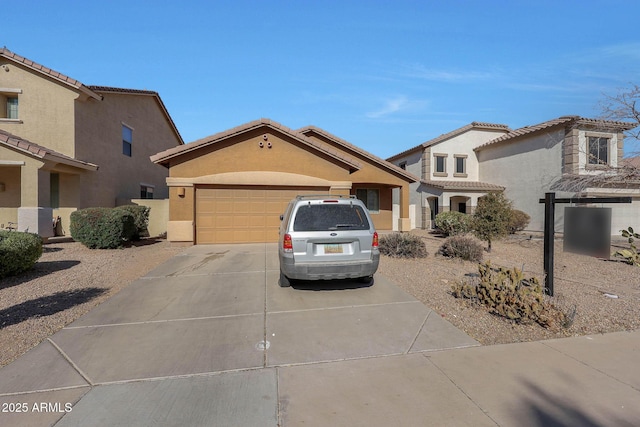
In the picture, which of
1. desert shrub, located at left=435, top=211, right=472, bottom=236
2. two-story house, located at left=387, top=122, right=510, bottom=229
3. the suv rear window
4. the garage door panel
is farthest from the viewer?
two-story house, located at left=387, top=122, right=510, bottom=229

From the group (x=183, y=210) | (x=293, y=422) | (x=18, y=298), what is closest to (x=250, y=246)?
(x=183, y=210)

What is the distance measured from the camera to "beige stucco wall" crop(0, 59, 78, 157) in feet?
43.8

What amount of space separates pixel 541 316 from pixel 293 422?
3736 mm

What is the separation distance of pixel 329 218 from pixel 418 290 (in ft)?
7.41

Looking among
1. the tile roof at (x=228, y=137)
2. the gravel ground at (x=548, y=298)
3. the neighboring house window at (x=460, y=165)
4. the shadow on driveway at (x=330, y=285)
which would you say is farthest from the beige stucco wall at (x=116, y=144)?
the neighboring house window at (x=460, y=165)

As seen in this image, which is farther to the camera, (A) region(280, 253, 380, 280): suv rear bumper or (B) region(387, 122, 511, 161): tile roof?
(B) region(387, 122, 511, 161): tile roof

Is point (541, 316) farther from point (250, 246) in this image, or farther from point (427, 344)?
point (250, 246)

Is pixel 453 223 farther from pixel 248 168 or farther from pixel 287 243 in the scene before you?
pixel 287 243

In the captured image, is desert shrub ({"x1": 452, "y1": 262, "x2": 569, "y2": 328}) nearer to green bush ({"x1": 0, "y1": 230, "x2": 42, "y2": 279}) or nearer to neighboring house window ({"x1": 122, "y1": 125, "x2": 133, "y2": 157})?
green bush ({"x1": 0, "y1": 230, "x2": 42, "y2": 279})

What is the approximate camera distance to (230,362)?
11.3 feet

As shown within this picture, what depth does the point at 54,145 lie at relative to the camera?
13312 millimetres

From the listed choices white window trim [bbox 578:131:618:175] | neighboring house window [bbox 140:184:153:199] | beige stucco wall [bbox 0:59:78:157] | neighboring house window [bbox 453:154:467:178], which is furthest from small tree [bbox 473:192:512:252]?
neighboring house window [bbox 140:184:153:199]

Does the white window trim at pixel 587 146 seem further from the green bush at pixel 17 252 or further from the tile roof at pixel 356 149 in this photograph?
the green bush at pixel 17 252

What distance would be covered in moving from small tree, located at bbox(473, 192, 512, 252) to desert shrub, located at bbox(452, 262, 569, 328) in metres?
5.87
